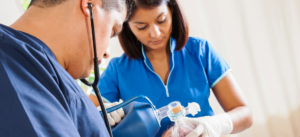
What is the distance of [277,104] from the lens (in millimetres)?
1668

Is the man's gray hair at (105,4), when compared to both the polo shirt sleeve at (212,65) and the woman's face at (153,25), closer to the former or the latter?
the woman's face at (153,25)

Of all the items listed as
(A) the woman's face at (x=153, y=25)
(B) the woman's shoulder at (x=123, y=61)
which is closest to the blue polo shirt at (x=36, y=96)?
(A) the woman's face at (x=153, y=25)

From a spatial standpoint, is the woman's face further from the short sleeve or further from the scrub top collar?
the short sleeve

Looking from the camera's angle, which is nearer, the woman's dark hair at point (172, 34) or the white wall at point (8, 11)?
the woman's dark hair at point (172, 34)

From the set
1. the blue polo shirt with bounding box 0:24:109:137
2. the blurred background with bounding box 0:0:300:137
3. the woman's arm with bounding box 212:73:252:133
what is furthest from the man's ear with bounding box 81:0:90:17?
the blurred background with bounding box 0:0:300:137

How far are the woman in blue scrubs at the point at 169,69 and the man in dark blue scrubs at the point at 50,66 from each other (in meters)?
0.50

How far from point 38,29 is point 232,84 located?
939 millimetres

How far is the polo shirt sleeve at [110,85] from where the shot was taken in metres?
1.22

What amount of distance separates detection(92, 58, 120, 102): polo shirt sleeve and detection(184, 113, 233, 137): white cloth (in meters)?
0.48

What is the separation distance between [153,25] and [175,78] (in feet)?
0.99

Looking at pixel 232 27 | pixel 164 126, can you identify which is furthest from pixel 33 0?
pixel 232 27

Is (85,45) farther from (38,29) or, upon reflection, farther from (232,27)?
(232,27)

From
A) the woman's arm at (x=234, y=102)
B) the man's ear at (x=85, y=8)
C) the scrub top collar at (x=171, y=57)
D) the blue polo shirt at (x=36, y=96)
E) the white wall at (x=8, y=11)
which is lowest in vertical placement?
the woman's arm at (x=234, y=102)

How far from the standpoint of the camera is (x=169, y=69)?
3.97 feet
